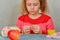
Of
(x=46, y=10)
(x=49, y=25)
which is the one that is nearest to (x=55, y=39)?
(x=49, y=25)

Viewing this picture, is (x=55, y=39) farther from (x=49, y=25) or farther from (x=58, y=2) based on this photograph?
(x=58, y=2)

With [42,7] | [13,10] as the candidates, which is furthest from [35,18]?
[13,10]

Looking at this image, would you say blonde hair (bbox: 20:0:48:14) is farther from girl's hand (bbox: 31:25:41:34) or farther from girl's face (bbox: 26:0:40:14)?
girl's hand (bbox: 31:25:41:34)

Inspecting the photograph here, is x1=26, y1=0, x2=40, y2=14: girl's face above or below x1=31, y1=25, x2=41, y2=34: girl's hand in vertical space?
above

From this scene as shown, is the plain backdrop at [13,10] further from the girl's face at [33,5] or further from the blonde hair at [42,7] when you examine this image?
the girl's face at [33,5]

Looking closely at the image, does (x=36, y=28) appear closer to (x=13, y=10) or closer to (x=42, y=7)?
(x=42, y=7)

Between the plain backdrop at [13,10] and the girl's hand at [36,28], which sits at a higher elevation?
the plain backdrop at [13,10]

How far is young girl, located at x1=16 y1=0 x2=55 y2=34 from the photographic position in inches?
43.8

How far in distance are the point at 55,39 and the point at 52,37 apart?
0.03 m

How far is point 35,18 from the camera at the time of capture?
3.89 ft

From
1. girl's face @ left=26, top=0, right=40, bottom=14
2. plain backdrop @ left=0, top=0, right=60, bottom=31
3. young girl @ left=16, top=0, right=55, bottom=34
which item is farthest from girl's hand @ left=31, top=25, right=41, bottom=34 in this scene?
plain backdrop @ left=0, top=0, right=60, bottom=31

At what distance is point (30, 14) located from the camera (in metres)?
1.21

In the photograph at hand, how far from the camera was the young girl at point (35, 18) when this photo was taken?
3.65 feet

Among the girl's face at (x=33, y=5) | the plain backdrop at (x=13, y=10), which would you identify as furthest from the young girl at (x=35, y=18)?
the plain backdrop at (x=13, y=10)
